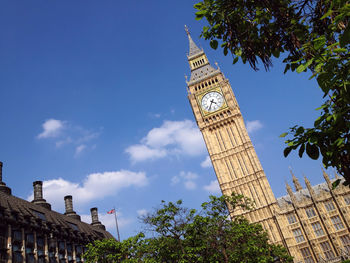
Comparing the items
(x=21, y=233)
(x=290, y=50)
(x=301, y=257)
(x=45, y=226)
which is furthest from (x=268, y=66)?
(x=301, y=257)

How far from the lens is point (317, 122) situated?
14.9 ft

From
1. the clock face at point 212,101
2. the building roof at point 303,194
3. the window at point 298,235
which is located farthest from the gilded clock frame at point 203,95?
the window at point 298,235

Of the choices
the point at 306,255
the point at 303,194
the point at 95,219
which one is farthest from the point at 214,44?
the point at 303,194

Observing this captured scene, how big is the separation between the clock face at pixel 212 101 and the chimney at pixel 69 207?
35647mm

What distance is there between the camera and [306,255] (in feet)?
184

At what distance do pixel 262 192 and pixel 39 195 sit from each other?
41915mm

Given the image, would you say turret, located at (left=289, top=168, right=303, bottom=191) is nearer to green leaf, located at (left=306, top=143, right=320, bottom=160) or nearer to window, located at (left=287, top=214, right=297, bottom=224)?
window, located at (left=287, top=214, right=297, bottom=224)

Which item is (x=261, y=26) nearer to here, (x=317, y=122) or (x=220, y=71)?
(x=317, y=122)

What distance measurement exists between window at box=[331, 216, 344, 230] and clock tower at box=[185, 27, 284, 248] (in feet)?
43.0

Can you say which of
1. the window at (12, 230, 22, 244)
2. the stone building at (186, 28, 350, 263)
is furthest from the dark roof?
the stone building at (186, 28, 350, 263)

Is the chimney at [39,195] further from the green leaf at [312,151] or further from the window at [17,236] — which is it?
the green leaf at [312,151]

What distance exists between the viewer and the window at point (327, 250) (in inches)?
2178

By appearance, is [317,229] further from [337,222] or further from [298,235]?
[337,222]

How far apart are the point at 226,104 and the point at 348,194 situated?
31.6 metres
